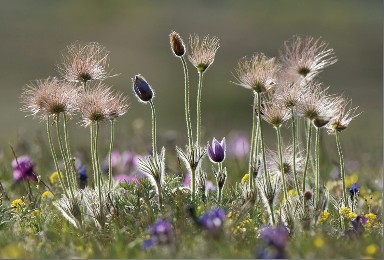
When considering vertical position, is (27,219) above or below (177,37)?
Result: below

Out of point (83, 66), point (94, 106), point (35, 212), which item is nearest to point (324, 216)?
point (94, 106)

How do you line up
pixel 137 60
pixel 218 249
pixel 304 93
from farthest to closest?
pixel 137 60 < pixel 304 93 < pixel 218 249

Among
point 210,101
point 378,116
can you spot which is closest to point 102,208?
point 378,116

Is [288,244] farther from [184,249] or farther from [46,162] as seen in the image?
[46,162]

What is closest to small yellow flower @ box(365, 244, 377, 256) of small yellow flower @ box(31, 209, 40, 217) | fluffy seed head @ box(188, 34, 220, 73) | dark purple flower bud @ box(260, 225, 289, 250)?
dark purple flower bud @ box(260, 225, 289, 250)

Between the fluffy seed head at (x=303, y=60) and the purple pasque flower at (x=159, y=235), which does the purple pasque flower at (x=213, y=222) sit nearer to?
the purple pasque flower at (x=159, y=235)
